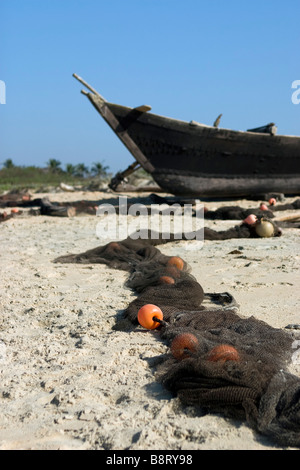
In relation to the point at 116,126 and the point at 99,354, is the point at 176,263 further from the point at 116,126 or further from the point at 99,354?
the point at 116,126

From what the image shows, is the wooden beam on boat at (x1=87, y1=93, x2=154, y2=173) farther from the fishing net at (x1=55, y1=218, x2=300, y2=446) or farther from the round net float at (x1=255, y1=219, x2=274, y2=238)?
the fishing net at (x1=55, y1=218, x2=300, y2=446)

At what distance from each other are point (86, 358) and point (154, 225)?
6546mm

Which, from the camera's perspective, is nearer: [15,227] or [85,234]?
[85,234]

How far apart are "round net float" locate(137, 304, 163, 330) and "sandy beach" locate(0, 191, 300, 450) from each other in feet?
0.21

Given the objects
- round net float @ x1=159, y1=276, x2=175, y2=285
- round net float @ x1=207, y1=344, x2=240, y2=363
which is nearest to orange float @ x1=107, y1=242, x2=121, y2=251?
round net float @ x1=159, y1=276, x2=175, y2=285

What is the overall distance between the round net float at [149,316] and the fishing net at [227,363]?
0.07 metres

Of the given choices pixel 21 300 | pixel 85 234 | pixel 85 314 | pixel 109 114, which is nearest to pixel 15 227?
pixel 85 234

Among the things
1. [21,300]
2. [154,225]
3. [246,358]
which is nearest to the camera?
[246,358]

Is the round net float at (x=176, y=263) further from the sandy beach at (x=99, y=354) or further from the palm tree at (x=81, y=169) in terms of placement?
the palm tree at (x=81, y=169)

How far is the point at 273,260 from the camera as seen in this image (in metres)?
6.02

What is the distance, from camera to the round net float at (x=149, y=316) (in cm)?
358

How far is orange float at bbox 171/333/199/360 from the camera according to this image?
2.91 meters

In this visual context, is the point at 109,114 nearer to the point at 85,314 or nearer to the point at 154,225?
the point at 154,225

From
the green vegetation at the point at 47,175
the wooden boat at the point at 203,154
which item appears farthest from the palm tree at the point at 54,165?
the wooden boat at the point at 203,154
